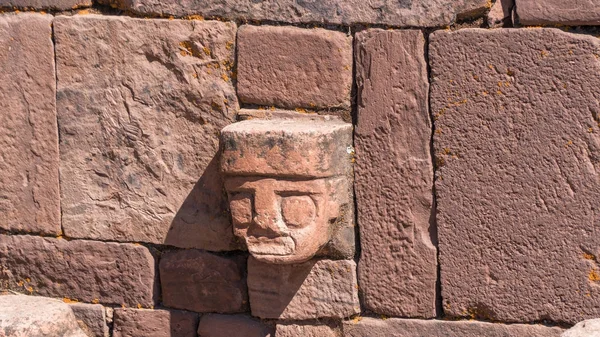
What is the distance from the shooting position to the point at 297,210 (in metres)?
3.66

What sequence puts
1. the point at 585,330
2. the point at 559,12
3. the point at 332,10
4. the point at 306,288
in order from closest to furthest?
the point at 585,330 → the point at 559,12 → the point at 332,10 → the point at 306,288

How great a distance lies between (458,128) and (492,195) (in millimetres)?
315

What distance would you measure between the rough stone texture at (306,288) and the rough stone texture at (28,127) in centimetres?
107

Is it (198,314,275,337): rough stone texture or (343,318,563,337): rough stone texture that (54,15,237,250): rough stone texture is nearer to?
(198,314,275,337): rough stone texture

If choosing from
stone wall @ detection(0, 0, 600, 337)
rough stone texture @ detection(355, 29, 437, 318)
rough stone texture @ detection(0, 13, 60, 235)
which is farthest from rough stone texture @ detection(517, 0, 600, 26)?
rough stone texture @ detection(0, 13, 60, 235)

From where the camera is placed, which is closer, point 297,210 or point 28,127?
point 297,210

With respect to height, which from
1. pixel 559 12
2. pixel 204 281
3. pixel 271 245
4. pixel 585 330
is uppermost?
pixel 559 12

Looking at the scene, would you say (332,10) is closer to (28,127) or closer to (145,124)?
(145,124)

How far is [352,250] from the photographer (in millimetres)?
3986

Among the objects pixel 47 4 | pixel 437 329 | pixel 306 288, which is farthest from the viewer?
pixel 47 4

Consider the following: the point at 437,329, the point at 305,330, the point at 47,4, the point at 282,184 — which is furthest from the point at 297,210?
the point at 47,4

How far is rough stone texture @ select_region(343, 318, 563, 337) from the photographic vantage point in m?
3.79

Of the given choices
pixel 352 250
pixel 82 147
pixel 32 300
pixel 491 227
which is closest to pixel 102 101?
pixel 82 147

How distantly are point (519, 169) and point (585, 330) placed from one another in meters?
0.78
